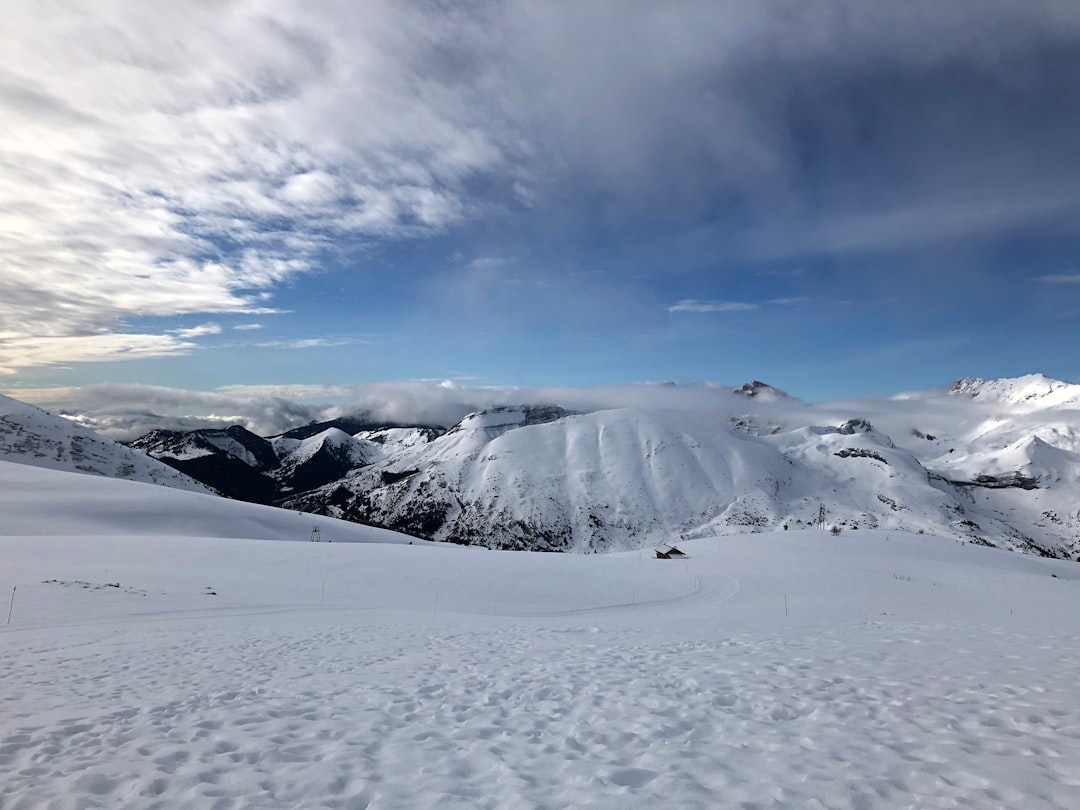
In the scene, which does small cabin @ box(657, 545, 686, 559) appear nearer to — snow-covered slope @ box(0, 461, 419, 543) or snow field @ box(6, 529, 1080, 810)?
snow field @ box(6, 529, 1080, 810)

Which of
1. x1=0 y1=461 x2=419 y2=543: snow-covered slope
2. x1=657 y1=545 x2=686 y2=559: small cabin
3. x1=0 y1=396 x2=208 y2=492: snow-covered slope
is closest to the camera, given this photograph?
x1=657 y1=545 x2=686 y2=559: small cabin

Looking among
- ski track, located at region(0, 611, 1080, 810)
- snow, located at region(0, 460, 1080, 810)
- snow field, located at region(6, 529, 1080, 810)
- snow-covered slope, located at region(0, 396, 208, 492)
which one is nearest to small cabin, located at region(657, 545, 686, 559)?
snow, located at region(0, 460, 1080, 810)

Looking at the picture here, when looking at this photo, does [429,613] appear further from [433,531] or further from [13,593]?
[433,531]

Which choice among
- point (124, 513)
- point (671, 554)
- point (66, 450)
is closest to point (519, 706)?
point (671, 554)

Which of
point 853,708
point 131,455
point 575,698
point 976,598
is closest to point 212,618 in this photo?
point 575,698

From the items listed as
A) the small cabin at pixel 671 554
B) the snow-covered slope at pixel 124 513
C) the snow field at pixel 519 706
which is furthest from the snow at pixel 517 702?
the snow-covered slope at pixel 124 513

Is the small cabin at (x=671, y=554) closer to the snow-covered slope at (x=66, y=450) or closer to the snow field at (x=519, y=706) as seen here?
the snow field at (x=519, y=706)

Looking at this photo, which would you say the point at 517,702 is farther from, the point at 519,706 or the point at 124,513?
the point at 124,513
